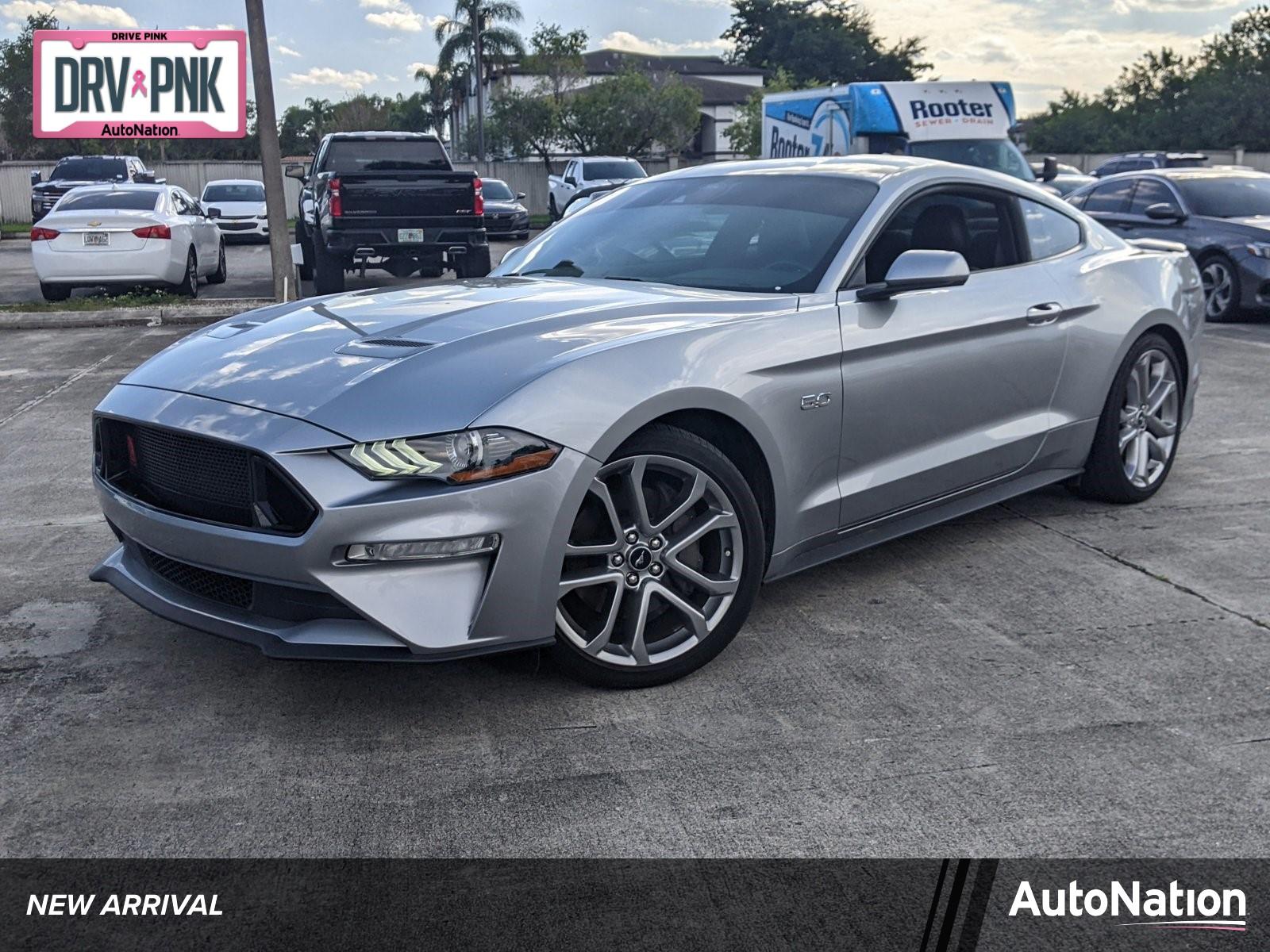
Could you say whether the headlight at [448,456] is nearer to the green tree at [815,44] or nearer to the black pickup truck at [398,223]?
the black pickup truck at [398,223]

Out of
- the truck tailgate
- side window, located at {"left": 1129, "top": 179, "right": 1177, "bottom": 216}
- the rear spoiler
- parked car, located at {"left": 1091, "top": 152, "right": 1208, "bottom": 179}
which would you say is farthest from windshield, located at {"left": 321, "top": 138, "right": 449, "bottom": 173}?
parked car, located at {"left": 1091, "top": 152, "right": 1208, "bottom": 179}

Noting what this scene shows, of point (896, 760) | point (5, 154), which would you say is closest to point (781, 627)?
point (896, 760)

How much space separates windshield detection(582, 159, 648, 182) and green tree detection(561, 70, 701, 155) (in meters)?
19.5

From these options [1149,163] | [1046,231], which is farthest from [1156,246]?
[1149,163]

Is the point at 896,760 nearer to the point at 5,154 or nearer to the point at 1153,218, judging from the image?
the point at 1153,218

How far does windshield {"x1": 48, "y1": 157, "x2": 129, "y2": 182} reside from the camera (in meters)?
28.0

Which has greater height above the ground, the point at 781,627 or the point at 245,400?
the point at 245,400

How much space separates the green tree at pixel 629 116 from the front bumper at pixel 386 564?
45880 millimetres

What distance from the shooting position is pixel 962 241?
5.10 meters

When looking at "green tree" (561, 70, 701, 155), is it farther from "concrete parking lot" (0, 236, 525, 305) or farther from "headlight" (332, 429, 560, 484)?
"headlight" (332, 429, 560, 484)

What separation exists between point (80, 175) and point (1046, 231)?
26.9 m

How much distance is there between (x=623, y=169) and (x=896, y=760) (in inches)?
1050

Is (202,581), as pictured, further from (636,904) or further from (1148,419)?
(1148,419)

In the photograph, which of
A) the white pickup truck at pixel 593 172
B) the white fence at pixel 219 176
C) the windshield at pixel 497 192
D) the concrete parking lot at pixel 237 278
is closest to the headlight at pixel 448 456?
the concrete parking lot at pixel 237 278
